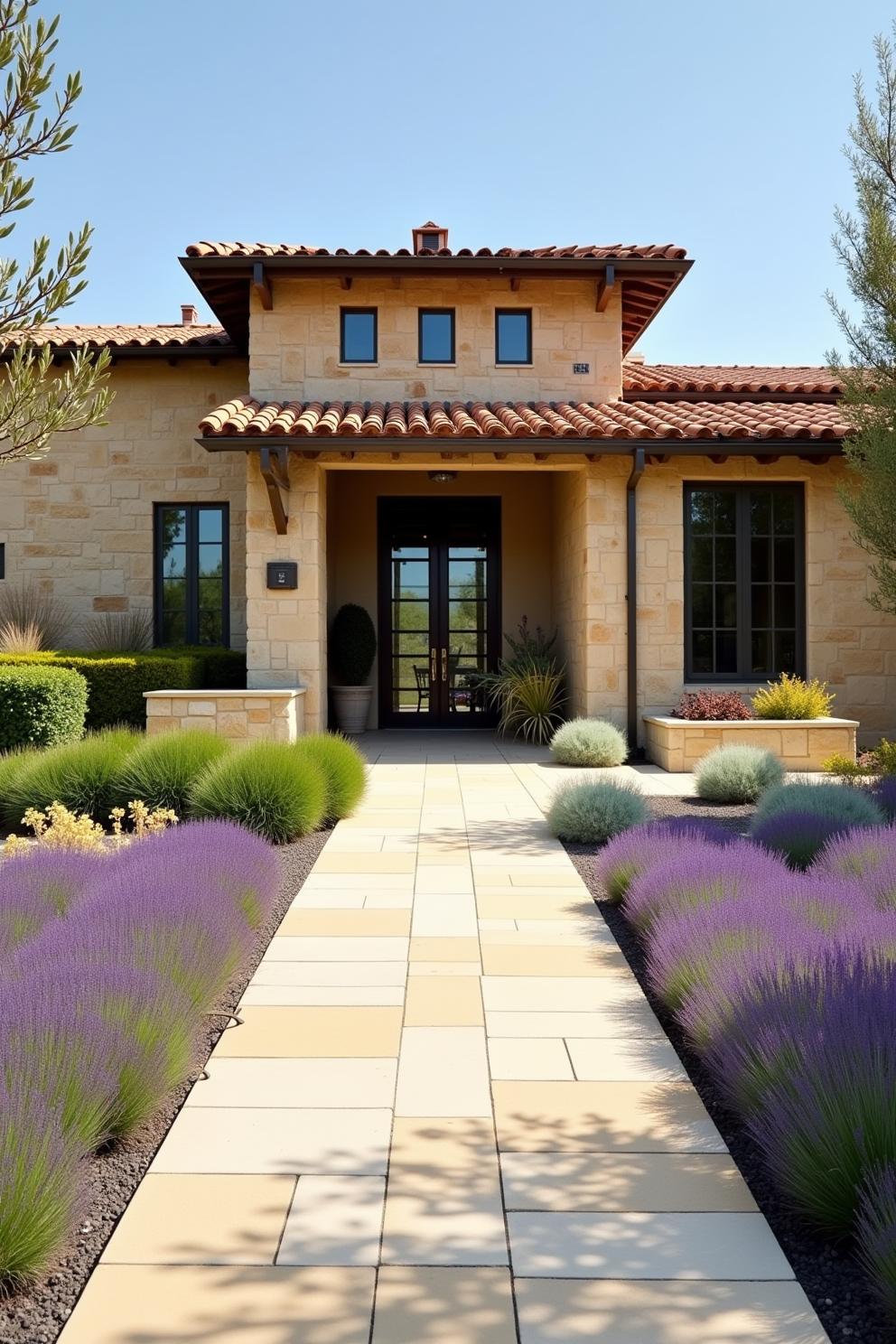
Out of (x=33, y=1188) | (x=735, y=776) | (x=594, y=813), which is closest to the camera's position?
(x=33, y=1188)

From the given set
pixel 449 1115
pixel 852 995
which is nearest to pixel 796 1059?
pixel 852 995

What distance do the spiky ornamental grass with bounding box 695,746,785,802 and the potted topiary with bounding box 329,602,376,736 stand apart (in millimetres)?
6267

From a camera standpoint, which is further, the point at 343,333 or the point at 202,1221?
the point at 343,333

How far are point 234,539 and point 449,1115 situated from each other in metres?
11.1

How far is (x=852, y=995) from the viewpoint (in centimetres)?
271

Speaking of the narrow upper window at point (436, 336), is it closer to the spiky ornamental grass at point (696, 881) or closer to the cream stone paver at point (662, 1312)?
the spiky ornamental grass at point (696, 881)

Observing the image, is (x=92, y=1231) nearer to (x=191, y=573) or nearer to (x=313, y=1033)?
(x=313, y=1033)

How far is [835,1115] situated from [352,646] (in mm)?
11644

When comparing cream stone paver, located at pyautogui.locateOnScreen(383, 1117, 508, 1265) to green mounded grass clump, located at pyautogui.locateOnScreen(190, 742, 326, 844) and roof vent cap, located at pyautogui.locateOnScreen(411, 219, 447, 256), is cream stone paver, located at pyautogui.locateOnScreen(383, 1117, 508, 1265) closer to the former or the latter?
green mounded grass clump, located at pyautogui.locateOnScreen(190, 742, 326, 844)

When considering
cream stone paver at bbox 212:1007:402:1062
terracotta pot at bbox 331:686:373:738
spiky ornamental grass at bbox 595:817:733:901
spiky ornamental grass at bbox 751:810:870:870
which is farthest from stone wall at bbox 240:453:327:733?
cream stone paver at bbox 212:1007:402:1062

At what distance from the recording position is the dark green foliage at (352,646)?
1364 centimetres

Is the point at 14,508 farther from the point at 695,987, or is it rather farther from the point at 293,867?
the point at 695,987

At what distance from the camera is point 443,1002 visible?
3.88m

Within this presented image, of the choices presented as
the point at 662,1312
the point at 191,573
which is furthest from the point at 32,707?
the point at 662,1312
